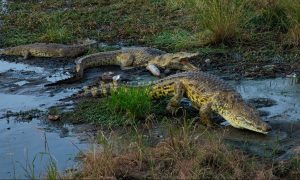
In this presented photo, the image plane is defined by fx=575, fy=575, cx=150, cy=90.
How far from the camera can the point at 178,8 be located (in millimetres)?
13070

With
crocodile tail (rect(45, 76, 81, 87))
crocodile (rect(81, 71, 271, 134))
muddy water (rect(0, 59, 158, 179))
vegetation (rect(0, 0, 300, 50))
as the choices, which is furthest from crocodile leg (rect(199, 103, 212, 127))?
vegetation (rect(0, 0, 300, 50))

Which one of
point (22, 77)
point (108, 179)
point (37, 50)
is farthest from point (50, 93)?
point (108, 179)

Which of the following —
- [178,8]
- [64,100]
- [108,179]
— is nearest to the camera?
[108,179]

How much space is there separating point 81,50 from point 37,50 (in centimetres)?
81

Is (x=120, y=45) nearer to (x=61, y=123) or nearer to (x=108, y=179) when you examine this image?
(x=61, y=123)

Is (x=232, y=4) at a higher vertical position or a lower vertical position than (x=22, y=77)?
higher

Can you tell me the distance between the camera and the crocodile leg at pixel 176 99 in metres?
6.93

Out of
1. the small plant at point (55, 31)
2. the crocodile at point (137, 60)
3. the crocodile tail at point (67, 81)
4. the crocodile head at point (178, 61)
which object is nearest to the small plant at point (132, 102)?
the crocodile tail at point (67, 81)

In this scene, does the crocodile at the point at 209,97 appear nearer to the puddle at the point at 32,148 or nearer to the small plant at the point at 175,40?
the puddle at the point at 32,148

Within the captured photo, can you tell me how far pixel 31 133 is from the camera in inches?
260

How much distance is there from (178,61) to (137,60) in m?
0.80

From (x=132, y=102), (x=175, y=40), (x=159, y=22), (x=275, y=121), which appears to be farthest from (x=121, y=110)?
(x=159, y=22)

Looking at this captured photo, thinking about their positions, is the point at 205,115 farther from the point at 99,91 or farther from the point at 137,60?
the point at 137,60

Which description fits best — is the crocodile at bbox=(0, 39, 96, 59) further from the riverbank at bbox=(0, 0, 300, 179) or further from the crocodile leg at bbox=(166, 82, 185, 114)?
the crocodile leg at bbox=(166, 82, 185, 114)
